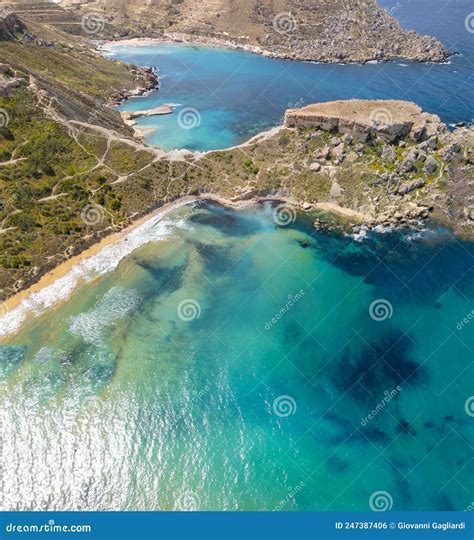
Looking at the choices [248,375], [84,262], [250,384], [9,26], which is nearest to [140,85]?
[9,26]

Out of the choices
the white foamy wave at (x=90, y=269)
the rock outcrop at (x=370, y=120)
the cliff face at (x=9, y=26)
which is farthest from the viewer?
the cliff face at (x=9, y=26)

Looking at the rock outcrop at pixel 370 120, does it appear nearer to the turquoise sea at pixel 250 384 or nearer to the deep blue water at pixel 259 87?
the deep blue water at pixel 259 87

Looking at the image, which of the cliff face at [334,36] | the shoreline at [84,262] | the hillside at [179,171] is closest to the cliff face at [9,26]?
the hillside at [179,171]

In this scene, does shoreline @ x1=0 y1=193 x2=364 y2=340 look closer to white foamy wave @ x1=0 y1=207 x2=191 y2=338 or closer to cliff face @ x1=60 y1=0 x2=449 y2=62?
white foamy wave @ x1=0 y1=207 x2=191 y2=338

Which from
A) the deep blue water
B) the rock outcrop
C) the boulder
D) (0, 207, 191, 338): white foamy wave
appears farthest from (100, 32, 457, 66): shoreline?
(0, 207, 191, 338): white foamy wave

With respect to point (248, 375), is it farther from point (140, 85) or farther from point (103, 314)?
point (140, 85)

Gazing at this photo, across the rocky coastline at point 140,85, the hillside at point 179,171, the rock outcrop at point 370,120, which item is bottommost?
the rocky coastline at point 140,85

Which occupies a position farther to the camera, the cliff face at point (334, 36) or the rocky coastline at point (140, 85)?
the cliff face at point (334, 36)
